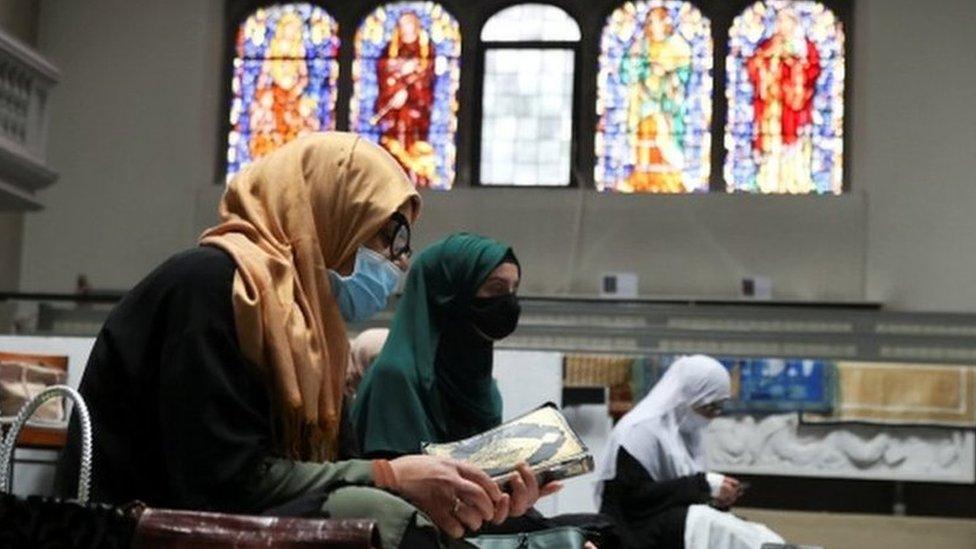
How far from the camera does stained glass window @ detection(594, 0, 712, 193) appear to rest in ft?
45.9

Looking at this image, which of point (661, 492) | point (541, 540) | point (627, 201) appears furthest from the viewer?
point (627, 201)

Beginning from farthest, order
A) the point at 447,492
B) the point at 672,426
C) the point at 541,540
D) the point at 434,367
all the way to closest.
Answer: the point at 672,426 < the point at 434,367 < the point at 541,540 < the point at 447,492

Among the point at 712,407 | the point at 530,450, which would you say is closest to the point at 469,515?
the point at 530,450

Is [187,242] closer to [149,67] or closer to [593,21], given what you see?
[149,67]

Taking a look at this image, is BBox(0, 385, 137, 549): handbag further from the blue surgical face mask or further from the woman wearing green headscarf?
the woman wearing green headscarf

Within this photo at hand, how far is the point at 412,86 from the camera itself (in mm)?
14492

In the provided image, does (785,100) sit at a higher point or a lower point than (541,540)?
higher

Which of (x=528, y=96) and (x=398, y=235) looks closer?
(x=398, y=235)

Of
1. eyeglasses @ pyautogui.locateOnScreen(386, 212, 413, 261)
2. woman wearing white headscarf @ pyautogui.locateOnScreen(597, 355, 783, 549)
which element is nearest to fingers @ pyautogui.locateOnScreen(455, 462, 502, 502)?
eyeglasses @ pyautogui.locateOnScreen(386, 212, 413, 261)

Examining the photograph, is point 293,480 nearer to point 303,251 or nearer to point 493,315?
point 303,251

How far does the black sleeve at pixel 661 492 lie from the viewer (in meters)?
6.57

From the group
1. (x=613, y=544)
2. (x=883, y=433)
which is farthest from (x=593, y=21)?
(x=613, y=544)

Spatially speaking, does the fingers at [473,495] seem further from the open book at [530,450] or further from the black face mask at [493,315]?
the black face mask at [493,315]

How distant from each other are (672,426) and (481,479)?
173 inches
